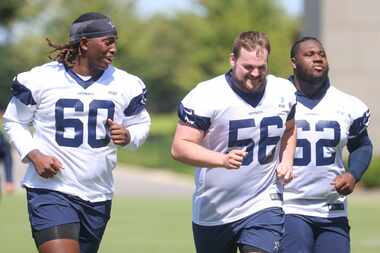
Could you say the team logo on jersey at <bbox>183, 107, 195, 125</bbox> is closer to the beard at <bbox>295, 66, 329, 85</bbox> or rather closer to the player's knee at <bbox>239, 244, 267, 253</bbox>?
the player's knee at <bbox>239, 244, 267, 253</bbox>

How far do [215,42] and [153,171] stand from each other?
1021cm

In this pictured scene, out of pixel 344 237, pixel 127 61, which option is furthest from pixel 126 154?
pixel 344 237

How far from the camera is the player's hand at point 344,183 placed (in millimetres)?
8094

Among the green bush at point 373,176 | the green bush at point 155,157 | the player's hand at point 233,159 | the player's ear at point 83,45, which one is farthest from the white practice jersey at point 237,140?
the green bush at point 155,157

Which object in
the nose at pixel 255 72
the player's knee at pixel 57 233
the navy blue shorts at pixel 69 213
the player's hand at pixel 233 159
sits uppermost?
the nose at pixel 255 72

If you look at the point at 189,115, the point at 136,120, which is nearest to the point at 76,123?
the point at 136,120

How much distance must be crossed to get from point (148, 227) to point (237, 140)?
9.90 meters

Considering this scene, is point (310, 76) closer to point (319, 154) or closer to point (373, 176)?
point (319, 154)

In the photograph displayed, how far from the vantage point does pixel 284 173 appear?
7613mm

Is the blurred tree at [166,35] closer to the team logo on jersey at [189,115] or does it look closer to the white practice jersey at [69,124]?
the white practice jersey at [69,124]

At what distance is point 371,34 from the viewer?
29.4 meters

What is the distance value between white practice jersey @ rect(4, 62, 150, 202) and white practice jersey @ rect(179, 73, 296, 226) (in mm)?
599

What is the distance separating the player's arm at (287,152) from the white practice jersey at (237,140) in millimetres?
65

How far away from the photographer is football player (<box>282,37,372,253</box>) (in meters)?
8.14
